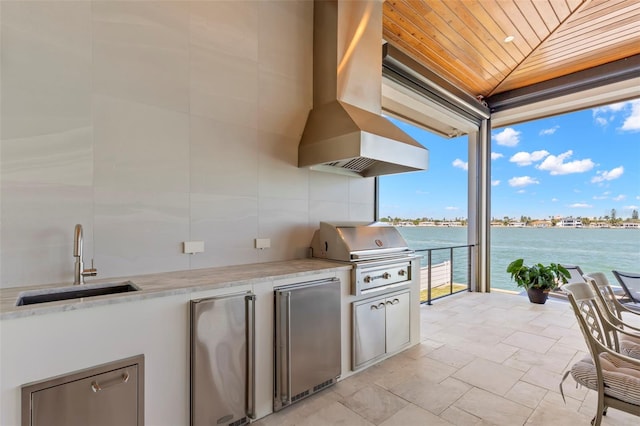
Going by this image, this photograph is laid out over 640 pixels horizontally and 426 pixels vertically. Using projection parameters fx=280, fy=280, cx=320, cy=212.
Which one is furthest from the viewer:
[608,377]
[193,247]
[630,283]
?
[630,283]

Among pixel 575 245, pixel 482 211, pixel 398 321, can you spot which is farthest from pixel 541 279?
pixel 575 245

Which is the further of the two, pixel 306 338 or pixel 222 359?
pixel 306 338

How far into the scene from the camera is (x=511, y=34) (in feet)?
11.6

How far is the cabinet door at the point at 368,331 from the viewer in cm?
244

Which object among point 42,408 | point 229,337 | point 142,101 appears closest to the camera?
point 42,408

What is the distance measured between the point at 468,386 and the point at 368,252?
1323mm

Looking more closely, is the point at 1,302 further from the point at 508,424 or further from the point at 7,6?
the point at 508,424

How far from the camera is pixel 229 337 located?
170 centimetres

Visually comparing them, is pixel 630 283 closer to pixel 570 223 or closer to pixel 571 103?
pixel 571 103

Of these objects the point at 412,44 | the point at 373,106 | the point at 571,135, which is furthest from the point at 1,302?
the point at 571,135

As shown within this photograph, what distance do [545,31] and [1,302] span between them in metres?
5.53

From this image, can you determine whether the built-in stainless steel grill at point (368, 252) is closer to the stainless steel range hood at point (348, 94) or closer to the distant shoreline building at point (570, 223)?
the stainless steel range hood at point (348, 94)

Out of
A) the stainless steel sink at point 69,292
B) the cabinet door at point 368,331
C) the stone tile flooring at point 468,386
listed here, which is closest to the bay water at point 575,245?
the stone tile flooring at point 468,386

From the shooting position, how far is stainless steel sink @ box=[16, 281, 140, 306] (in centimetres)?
145
